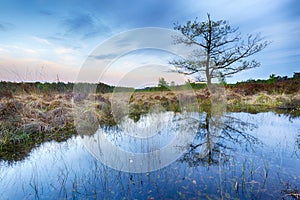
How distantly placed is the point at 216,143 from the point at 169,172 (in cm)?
188

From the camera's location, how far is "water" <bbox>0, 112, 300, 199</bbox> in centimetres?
233

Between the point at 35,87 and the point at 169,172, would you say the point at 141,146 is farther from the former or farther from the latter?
the point at 35,87

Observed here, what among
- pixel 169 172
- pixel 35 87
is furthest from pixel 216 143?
pixel 35 87

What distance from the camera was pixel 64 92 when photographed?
10258 millimetres

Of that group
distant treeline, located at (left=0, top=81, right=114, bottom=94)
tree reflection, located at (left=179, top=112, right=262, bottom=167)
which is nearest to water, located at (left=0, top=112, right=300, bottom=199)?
tree reflection, located at (left=179, top=112, right=262, bottom=167)

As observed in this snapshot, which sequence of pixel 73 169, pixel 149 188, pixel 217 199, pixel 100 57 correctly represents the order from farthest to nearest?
pixel 100 57 → pixel 73 169 → pixel 149 188 → pixel 217 199

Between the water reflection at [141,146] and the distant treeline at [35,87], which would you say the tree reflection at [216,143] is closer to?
the water reflection at [141,146]

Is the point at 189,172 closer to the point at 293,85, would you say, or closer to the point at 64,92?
the point at 64,92

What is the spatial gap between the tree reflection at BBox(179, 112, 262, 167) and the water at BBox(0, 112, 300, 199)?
0.02m

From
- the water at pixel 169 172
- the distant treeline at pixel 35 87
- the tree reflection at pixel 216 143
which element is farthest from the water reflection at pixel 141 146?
the distant treeline at pixel 35 87

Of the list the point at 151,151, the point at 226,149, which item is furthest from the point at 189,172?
the point at 226,149

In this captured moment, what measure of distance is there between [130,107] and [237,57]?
11.5 metres

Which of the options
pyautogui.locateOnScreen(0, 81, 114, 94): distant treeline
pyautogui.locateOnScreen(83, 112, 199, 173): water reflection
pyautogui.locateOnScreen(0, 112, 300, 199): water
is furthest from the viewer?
pyautogui.locateOnScreen(0, 81, 114, 94): distant treeline

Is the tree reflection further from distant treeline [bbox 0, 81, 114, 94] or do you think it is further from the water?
distant treeline [bbox 0, 81, 114, 94]
